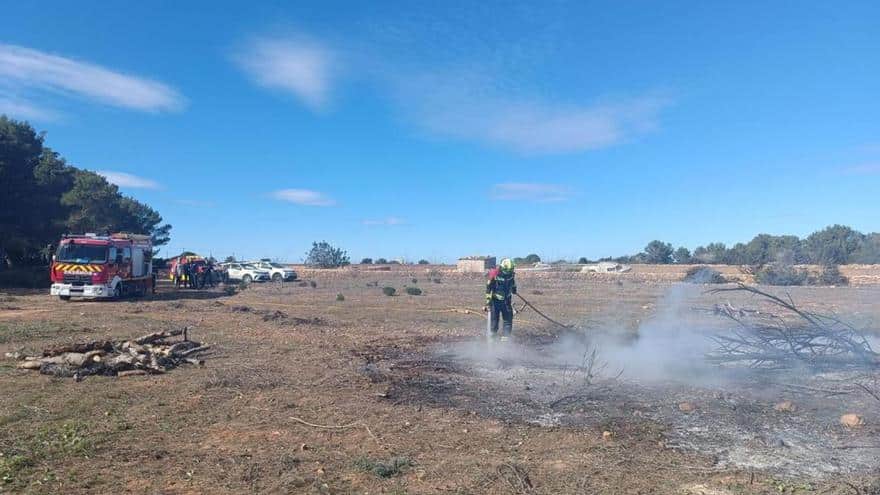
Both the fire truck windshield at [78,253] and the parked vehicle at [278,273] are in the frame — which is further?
the parked vehicle at [278,273]

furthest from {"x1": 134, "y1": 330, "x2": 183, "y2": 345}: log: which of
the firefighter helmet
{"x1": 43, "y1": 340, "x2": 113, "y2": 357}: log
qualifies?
the firefighter helmet

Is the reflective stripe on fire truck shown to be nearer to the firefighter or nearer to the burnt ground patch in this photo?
the burnt ground patch

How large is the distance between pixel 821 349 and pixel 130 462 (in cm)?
955

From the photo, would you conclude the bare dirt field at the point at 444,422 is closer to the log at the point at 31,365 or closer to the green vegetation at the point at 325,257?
the log at the point at 31,365

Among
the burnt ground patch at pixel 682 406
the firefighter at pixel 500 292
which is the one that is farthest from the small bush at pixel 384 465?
the firefighter at pixel 500 292

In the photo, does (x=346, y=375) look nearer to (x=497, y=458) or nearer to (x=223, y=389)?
(x=223, y=389)

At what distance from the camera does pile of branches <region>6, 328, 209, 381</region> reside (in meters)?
9.46

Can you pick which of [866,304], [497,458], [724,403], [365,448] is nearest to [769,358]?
[724,403]

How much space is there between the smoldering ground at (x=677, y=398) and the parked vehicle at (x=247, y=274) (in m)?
33.7

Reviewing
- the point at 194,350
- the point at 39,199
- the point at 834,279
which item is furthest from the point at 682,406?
the point at 834,279

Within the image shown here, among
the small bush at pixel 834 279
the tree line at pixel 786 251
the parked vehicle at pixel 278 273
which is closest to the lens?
the tree line at pixel 786 251

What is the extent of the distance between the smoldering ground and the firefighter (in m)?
0.56

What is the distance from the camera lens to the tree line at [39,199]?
33.0 metres

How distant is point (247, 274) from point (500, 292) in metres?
34.8
